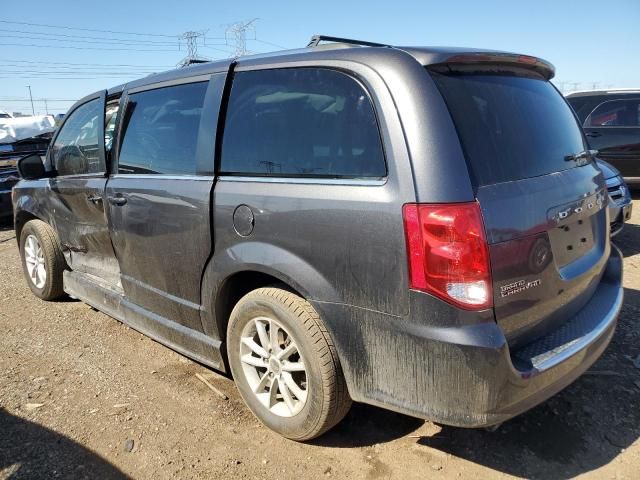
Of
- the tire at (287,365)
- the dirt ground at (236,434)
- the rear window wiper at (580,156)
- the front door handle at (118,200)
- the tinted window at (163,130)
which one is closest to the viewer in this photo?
the tire at (287,365)

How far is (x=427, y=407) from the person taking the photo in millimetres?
2062

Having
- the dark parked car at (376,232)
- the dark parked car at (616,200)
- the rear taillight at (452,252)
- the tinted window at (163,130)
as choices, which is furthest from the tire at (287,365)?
the dark parked car at (616,200)

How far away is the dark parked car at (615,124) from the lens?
8.30 metres

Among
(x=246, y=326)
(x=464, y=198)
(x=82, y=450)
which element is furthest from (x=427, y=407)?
(x=82, y=450)

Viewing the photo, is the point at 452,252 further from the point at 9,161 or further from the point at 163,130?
the point at 9,161

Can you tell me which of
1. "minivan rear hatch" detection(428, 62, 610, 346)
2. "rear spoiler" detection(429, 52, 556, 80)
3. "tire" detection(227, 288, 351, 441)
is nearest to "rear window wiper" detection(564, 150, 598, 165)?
"minivan rear hatch" detection(428, 62, 610, 346)

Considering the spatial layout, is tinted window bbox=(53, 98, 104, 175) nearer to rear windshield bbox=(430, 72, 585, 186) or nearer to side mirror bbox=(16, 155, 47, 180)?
side mirror bbox=(16, 155, 47, 180)

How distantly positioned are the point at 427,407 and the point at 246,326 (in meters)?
1.04

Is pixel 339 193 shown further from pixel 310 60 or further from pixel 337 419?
pixel 337 419

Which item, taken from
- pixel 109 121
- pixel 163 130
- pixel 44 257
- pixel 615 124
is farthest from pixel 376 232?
pixel 615 124

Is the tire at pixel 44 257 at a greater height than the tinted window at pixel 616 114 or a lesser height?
lesser

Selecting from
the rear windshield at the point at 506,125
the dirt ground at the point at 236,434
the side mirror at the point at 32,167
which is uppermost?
the rear windshield at the point at 506,125

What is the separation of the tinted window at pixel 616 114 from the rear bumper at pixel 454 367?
24.1 ft

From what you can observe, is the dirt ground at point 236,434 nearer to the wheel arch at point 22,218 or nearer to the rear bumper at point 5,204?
the wheel arch at point 22,218
